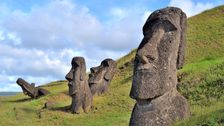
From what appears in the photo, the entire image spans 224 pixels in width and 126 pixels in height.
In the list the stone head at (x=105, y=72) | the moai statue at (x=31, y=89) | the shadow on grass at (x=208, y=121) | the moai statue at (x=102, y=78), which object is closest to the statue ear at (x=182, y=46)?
the shadow on grass at (x=208, y=121)

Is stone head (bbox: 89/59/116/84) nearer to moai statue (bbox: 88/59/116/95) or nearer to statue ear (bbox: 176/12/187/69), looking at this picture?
moai statue (bbox: 88/59/116/95)

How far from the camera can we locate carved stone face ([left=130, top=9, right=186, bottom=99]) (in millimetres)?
12117

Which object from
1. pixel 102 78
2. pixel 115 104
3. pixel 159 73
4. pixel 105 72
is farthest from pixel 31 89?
pixel 159 73

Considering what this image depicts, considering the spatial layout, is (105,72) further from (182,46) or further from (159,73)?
(159,73)

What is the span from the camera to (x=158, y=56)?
12352 millimetres

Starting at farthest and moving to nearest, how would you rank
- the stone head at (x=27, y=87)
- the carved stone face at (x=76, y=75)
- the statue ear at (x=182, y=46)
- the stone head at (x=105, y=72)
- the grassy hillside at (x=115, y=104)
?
the stone head at (x=27, y=87), the stone head at (x=105, y=72), the carved stone face at (x=76, y=75), the grassy hillside at (x=115, y=104), the statue ear at (x=182, y=46)

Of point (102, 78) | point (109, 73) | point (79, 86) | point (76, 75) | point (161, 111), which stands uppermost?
point (109, 73)

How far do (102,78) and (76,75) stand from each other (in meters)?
4.22

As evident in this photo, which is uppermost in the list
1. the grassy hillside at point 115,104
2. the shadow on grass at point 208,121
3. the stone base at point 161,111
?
the grassy hillside at point 115,104

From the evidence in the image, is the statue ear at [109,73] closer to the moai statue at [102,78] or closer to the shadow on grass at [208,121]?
the moai statue at [102,78]

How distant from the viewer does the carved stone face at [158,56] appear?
12117 millimetres

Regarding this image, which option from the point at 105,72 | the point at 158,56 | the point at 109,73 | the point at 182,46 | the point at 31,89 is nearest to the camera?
the point at 158,56

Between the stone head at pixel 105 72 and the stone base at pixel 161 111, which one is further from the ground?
the stone head at pixel 105 72

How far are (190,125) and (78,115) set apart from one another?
51.4ft
